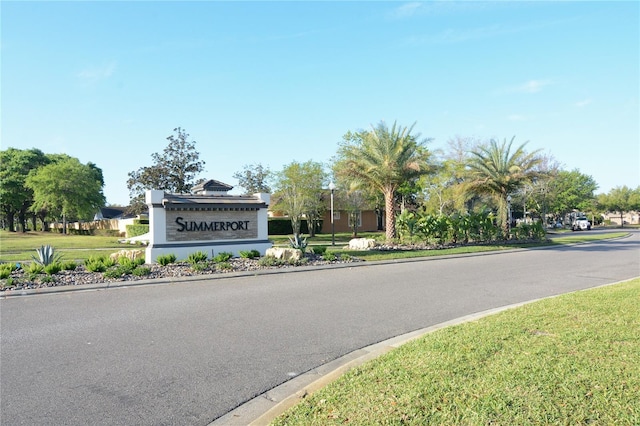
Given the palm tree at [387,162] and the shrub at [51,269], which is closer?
the shrub at [51,269]

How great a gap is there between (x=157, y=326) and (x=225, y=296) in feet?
8.85

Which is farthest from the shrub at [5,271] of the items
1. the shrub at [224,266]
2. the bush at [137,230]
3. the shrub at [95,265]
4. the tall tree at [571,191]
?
the tall tree at [571,191]

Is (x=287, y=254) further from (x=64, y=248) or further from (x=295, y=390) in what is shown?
(x=64, y=248)

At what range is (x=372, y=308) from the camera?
8391mm

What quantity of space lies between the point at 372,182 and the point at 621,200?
67.5 meters

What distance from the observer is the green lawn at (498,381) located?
345 centimetres

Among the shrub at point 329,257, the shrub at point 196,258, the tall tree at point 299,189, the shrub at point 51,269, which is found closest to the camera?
the shrub at point 51,269

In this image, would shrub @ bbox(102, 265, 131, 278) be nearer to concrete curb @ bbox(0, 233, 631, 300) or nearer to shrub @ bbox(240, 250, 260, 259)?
concrete curb @ bbox(0, 233, 631, 300)

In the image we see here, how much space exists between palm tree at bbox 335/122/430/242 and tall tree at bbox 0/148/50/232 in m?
42.0

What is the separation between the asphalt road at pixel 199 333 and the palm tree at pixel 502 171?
14140 mm

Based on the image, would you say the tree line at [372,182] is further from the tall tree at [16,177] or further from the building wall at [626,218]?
A: the building wall at [626,218]

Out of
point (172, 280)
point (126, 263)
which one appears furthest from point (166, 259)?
point (172, 280)

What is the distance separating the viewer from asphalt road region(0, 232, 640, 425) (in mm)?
4258

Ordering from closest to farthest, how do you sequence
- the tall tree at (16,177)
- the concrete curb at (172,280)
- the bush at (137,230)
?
the concrete curb at (172,280) → the bush at (137,230) → the tall tree at (16,177)
